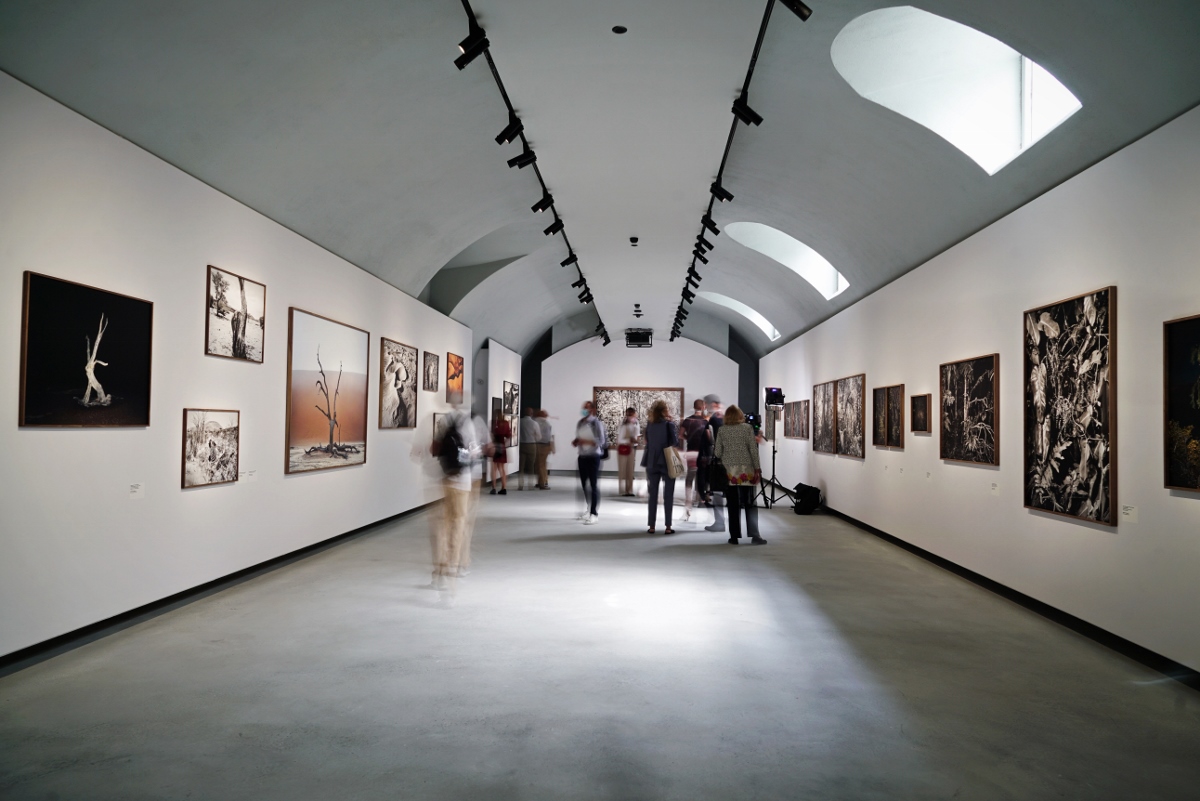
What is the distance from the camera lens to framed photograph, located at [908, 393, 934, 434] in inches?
374

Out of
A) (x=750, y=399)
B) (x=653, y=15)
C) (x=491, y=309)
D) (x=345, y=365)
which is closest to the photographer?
(x=653, y=15)

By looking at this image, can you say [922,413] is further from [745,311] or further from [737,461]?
[745,311]

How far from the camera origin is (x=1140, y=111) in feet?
17.3

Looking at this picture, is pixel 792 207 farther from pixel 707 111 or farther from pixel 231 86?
pixel 231 86

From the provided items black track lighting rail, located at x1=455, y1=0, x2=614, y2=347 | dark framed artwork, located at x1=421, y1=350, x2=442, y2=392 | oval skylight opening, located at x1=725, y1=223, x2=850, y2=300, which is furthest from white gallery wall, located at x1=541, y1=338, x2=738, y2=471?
black track lighting rail, located at x1=455, y1=0, x2=614, y2=347

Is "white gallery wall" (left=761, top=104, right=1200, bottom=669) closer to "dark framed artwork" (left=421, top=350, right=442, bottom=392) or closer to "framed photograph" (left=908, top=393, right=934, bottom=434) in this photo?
"framed photograph" (left=908, top=393, right=934, bottom=434)

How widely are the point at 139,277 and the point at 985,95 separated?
7712mm

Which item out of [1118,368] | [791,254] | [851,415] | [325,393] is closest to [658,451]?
[851,415]

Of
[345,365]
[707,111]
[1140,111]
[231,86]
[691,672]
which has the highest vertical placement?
[707,111]

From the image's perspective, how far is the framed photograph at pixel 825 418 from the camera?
14250 millimetres

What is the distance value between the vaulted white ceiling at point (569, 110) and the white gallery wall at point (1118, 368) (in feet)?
1.12

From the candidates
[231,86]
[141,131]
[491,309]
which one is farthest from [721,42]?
[491,309]

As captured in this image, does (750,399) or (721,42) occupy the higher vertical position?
(721,42)

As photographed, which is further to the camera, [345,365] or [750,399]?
[750,399]
